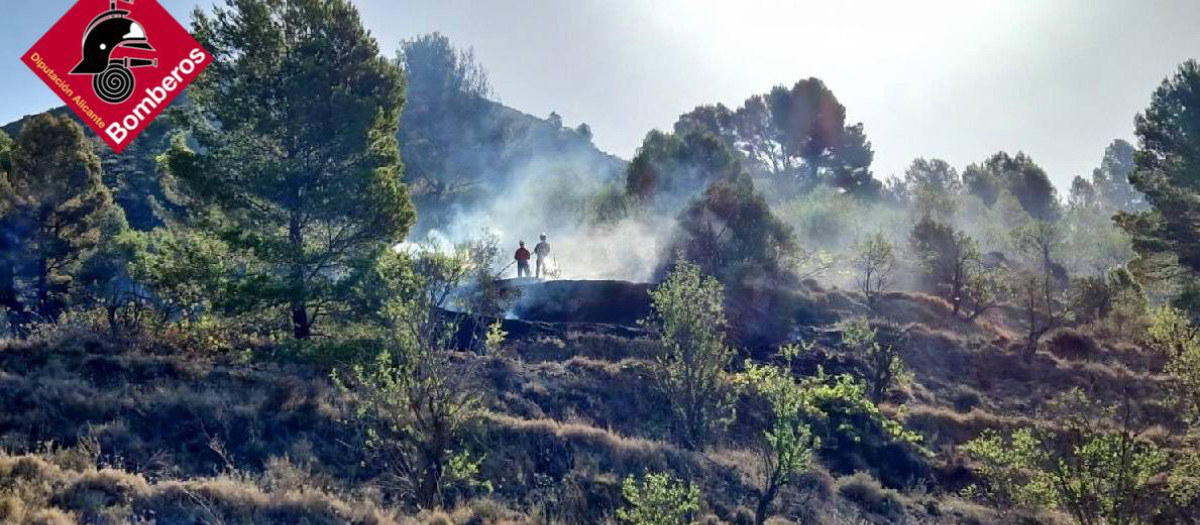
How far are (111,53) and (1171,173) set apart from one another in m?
32.1

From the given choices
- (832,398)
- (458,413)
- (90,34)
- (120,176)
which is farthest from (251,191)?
(120,176)

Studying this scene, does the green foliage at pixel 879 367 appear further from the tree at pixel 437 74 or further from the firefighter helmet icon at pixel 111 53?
the tree at pixel 437 74

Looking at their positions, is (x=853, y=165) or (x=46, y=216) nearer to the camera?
(x=46, y=216)

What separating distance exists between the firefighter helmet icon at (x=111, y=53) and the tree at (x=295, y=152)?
6.81 ft

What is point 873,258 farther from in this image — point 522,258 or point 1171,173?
point 522,258

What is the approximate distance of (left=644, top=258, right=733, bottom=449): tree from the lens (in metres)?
15.1

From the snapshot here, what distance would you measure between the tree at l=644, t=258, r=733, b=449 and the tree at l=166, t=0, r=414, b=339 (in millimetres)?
8194

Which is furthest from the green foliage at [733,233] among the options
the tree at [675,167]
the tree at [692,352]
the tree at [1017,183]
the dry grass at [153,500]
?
the tree at [1017,183]

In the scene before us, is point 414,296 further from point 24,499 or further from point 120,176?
point 120,176

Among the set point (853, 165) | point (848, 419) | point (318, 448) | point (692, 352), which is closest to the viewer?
point (318, 448)

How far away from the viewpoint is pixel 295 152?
1902cm

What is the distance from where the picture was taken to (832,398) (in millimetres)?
19938

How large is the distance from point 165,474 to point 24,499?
7.40 ft

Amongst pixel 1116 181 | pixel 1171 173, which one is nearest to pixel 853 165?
pixel 1171 173
